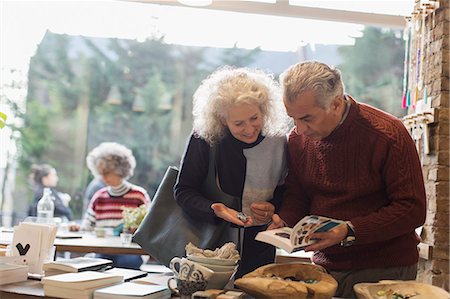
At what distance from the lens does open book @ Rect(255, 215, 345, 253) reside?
202cm

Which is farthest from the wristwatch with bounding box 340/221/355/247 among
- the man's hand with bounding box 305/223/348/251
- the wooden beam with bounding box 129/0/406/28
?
the wooden beam with bounding box 129/0/406/28

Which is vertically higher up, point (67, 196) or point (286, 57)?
point (286, 57)

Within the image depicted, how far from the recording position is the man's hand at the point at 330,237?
209 cm

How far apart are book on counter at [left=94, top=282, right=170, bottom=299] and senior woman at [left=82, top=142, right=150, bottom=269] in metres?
3.03

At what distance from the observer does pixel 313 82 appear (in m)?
2.21

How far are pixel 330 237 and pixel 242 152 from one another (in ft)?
1.90

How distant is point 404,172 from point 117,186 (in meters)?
3.44

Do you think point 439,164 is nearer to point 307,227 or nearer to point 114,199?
point 307,227

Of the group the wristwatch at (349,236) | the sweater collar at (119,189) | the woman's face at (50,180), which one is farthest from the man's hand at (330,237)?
the woman's face at (50,180)

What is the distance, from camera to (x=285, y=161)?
2.54 m

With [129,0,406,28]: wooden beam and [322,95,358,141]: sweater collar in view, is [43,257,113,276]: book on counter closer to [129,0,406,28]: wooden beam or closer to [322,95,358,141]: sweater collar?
[322,95,358,141]: sweater collar

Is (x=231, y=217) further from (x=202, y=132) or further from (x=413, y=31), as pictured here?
(x=413, y=31)

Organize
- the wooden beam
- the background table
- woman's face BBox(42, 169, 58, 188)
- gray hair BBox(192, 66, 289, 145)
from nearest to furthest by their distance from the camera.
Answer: gray hair BBox(192, 66, 289, 145), the background table, the wooden beam, woman's face BBox(42, 169, 58, 188)

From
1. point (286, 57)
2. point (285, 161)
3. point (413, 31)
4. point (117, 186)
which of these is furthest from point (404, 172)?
point (286, 57)
